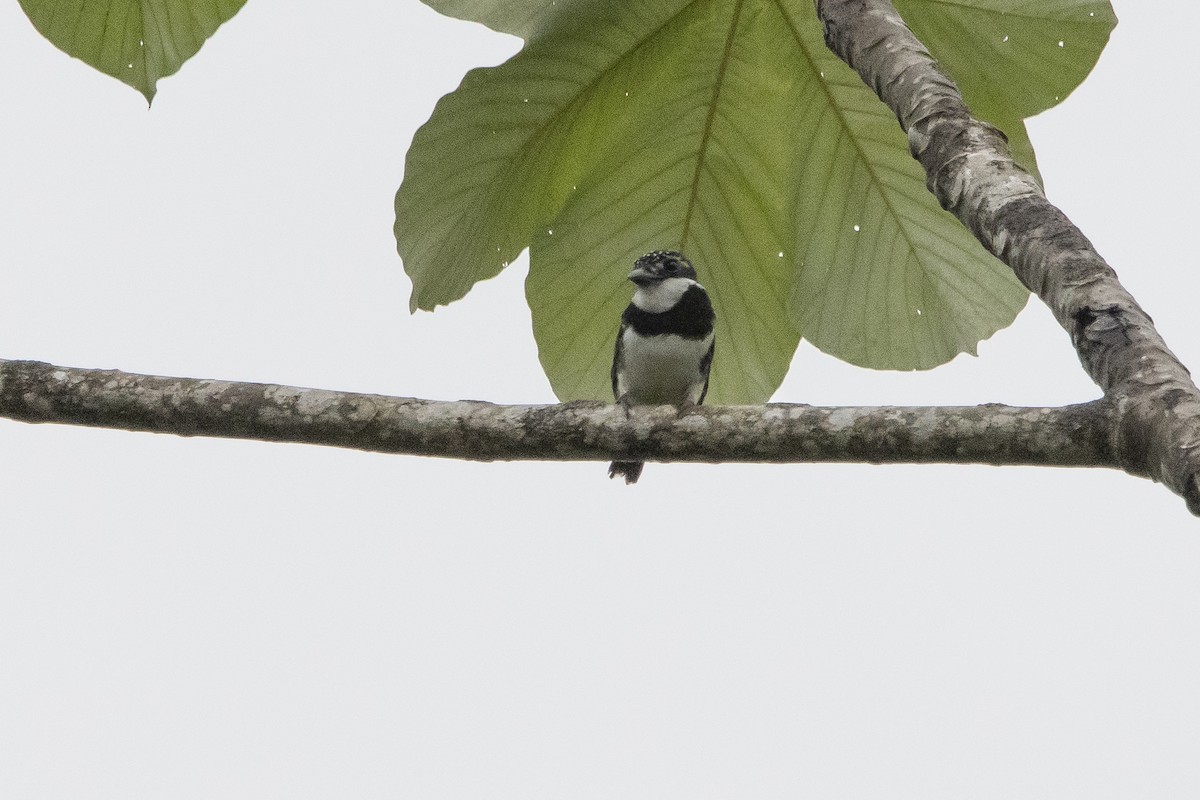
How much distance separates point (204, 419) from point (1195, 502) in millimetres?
1728

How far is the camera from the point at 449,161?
3.53 meters

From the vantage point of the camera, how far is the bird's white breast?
4.25 m

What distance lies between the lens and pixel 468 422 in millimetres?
2396

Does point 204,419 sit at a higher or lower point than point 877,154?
lower

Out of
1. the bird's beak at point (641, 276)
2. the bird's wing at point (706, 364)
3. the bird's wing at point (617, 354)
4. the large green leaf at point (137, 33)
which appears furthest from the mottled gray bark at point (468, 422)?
the bird's wing at point (706, 364)

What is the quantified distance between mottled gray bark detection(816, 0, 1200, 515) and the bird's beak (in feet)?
3.82

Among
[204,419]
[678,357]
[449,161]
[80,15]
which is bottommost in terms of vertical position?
[204,419]

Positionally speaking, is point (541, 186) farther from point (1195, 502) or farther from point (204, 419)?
point (1195, 502)

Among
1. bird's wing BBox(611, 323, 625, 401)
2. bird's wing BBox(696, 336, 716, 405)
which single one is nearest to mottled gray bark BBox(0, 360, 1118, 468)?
bird's wing BBox(611, 323, 625, 401)

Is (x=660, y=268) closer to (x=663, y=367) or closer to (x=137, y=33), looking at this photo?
(x=663, y=367)

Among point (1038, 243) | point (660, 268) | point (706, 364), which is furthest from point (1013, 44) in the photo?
point (1038, 243)

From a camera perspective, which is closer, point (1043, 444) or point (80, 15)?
point (1043, 444)

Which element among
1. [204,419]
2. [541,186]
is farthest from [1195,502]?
[541,186]

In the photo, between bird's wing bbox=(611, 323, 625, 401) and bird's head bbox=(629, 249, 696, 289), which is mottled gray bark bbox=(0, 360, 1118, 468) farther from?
bird's wing bbox=(611, 323, 625, 401)
